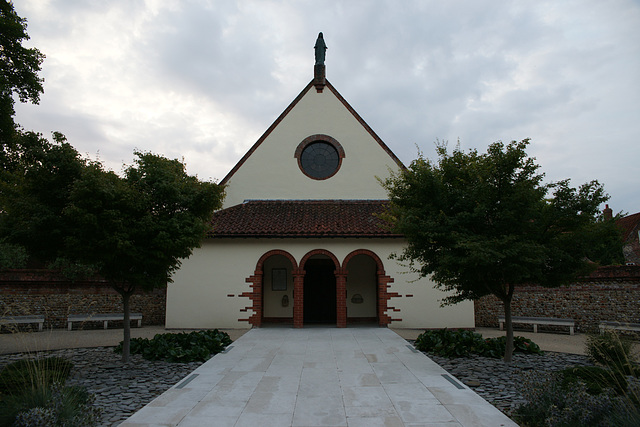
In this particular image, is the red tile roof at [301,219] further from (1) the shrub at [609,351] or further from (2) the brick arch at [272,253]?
(1) the shrub at [609,351]

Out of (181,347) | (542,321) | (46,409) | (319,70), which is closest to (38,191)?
(181,347)

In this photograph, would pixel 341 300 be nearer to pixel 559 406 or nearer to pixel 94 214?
pixel 94 214

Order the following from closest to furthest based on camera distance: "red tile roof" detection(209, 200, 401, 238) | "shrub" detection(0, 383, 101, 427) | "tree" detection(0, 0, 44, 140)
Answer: "shrub" detection(0, 383, 101, 427) < "tree" detection(0, 0, 44, 140) < "red tile roof" detection(209, 200, 401, 238)

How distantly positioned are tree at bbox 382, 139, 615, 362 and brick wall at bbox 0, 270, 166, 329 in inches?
491

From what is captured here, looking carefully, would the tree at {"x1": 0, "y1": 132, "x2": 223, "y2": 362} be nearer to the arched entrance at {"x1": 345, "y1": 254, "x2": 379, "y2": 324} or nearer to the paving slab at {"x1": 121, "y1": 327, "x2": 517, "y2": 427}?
the paving slab at {"x1": 121, "y1": 327, "x2": 517, "y2": 427}

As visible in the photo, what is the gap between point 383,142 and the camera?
17094mm

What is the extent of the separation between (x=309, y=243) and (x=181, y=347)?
6.30m

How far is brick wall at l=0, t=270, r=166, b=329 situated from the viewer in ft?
49.7

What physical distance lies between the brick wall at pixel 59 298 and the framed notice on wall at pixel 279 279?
4.70 meters

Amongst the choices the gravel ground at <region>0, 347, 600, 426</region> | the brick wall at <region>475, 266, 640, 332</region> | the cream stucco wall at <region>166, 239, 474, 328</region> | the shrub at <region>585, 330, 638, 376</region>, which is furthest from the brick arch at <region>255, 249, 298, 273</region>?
the shrub at <region>585, 330, 638, 376</region>

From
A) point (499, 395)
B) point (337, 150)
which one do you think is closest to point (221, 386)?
point (499, 395)

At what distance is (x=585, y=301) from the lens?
14602 mm

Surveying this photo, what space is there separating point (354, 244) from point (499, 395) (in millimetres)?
8765

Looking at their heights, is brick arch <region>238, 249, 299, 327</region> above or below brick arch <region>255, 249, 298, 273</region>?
below
